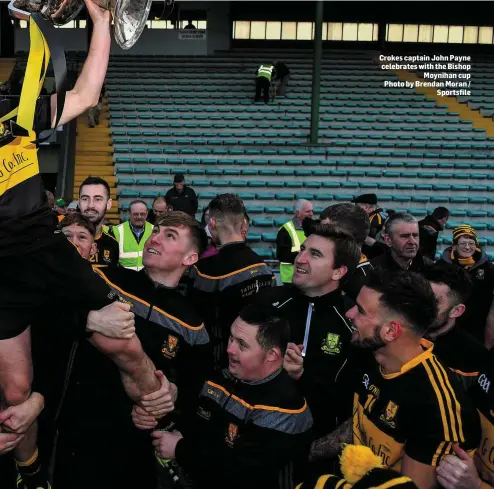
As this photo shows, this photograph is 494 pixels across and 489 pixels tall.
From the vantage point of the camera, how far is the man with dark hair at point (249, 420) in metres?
2.51

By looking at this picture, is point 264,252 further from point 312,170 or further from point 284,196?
point 312,170

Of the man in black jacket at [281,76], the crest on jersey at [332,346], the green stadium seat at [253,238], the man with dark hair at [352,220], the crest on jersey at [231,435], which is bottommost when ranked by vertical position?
the green stadium seat at [253,238]

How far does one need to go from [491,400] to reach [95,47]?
200 cm

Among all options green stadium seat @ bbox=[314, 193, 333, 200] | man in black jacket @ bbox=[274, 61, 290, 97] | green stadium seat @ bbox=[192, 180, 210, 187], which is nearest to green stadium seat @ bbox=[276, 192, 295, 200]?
green stadium seat @ bbox=[314, 193, 333, 200]

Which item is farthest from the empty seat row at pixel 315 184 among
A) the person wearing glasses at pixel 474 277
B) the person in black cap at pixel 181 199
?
the person wearing glasses at pixel 474 277

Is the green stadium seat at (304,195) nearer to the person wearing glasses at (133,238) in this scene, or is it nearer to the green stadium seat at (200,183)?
the green stadium seat at (200,183)

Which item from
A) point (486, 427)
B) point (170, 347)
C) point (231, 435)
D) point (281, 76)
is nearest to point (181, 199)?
point (170, 347)

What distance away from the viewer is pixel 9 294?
233 centimetres

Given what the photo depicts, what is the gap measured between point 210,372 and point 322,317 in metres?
0.64

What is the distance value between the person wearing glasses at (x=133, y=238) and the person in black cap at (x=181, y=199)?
254 centimetres

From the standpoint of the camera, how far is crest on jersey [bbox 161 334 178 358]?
2982mm

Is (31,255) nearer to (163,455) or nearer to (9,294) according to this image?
(9,294)

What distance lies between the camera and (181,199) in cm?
979

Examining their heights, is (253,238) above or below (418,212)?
below
